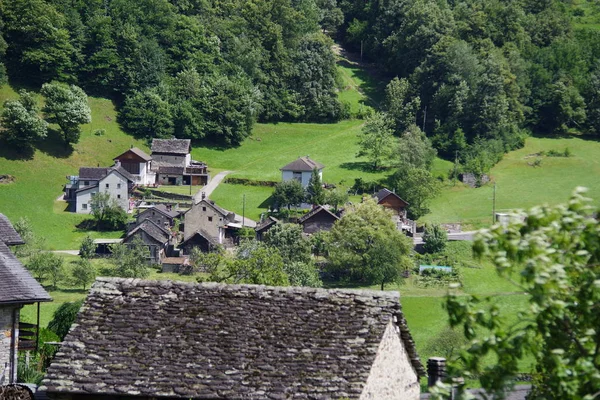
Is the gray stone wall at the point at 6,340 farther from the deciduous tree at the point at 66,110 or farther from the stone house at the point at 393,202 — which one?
the deciduous tree at the point at 66,110

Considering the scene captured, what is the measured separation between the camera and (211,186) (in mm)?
97250

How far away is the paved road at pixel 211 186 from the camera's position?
9296 centimetres

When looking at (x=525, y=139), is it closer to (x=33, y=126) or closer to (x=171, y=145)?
(x=171, y=145)

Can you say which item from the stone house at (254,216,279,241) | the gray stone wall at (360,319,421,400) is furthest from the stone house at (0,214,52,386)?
the stone house at (254,216,279,241)

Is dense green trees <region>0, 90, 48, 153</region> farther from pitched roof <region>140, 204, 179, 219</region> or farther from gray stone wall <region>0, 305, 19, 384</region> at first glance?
gray stone wall <region>0, 305, 19, 384</region>

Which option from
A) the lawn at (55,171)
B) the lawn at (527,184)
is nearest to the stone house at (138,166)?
the lawn at (55,171)

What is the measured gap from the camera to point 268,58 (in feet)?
425

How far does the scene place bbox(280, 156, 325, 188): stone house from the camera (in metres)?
95.7

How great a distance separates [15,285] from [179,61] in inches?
3955

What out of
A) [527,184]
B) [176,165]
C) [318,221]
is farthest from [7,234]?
[527,184]

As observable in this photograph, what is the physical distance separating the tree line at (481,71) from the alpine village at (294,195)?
0.30 m

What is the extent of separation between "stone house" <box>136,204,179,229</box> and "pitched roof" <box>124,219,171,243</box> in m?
1.32

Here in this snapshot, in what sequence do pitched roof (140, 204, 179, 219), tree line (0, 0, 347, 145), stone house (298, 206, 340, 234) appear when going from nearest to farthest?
1. stone house (298, 206, 340, 234)
2. pitched roof (140, 204, 179, 219)
3. tree line (0, 0, 347, 145)

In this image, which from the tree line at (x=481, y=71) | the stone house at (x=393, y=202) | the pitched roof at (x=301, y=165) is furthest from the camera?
the tree line at (x=481, y=71)
